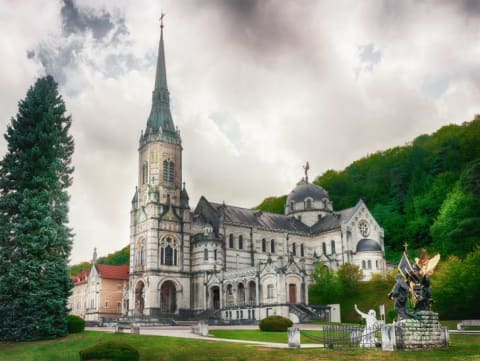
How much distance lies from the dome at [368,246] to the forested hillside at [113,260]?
5834 centimetres

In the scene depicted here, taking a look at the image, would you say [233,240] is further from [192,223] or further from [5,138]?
[5,138]

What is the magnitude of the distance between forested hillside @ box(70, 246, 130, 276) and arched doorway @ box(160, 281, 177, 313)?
50606 millimetres

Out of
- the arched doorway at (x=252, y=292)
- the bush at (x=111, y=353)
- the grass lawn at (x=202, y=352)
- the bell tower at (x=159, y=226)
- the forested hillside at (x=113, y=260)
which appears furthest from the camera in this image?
the forested hillside at (x=113, y=260)

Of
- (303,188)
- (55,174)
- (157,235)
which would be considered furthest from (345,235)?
(55,174)

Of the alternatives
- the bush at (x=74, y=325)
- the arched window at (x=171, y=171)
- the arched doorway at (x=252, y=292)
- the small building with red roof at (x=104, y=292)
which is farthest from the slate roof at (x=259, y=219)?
the bush at (x=74, y=325)

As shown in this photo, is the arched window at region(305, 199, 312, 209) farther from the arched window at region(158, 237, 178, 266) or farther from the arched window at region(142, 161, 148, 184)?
the arched window at region(142, 161, 148, 184)

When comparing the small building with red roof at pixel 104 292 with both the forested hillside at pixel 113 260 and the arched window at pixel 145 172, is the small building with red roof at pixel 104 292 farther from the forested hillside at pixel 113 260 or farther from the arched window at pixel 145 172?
the forested hillside at pixel 113 260

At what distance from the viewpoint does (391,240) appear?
92.1 metres

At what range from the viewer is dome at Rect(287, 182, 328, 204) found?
89.6 meters

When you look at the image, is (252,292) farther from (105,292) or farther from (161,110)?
(161,110)

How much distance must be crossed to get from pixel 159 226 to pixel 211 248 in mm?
7228

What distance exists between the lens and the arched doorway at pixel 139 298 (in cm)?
6919

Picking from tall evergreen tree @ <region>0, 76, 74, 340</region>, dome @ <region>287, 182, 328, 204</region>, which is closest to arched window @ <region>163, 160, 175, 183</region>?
dome @ <region>287, 182, 328, 204</region>

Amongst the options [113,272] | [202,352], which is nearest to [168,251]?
[113,272]
